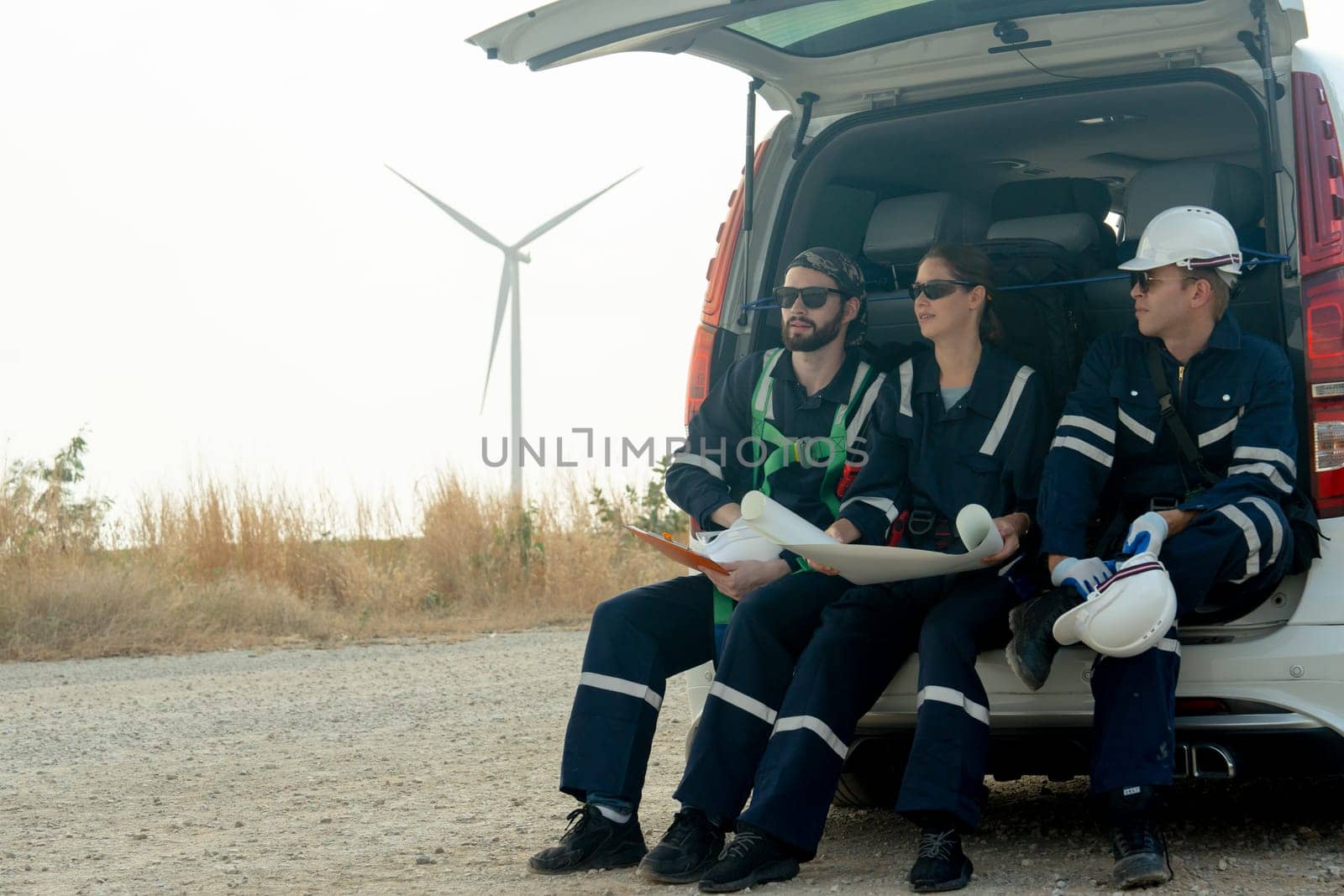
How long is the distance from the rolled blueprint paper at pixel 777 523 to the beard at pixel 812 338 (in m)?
0.64

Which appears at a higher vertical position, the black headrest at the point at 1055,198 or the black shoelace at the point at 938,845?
the black headrest at the point at 1055,198

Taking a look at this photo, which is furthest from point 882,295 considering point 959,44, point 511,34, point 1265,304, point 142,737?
point 142,737

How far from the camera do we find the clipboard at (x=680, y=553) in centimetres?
421

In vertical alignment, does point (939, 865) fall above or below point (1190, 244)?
below

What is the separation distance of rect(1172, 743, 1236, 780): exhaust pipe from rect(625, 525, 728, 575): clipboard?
121 centimetres

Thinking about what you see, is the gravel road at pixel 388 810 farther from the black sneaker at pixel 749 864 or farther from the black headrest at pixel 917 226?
the black headrest at pixel 917 226

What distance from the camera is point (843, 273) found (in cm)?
468

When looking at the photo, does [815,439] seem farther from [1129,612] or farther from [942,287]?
[1129,612]

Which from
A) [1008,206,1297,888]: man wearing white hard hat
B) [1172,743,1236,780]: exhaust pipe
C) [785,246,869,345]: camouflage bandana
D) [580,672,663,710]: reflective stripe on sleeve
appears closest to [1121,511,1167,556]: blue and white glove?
[1008,206,1297,888]: man wearing white hard hat

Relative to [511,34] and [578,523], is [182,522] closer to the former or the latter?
[578,523]

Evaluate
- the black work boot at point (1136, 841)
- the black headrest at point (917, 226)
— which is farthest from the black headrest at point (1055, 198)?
the black work boot at point (1136, 841)

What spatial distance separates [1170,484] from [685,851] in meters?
1.46

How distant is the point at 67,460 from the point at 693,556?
1053cm

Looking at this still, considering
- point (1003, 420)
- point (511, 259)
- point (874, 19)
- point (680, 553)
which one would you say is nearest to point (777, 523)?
point (680, 553)
